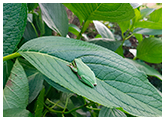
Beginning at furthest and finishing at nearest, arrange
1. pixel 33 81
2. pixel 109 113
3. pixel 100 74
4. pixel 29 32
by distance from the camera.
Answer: pixel 29 32
pixel 33 81
pixel 109 113
pixel 100 74

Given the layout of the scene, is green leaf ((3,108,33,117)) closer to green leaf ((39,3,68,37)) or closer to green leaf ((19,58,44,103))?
green leaf ((19,58,44,103))

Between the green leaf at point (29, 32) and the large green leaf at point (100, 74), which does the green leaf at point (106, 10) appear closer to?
the large green leaf at point (100, 74)

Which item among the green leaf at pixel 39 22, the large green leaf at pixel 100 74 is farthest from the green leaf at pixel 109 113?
the green leaf at pixel 39 22

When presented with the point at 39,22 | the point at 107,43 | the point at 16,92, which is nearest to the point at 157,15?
the point at 107,43

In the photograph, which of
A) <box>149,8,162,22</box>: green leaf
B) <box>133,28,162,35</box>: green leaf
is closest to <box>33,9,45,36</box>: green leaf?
<box>133,28,162,35</box>: green leaf

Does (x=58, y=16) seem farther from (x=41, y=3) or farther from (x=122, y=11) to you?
(x=122, y=11)

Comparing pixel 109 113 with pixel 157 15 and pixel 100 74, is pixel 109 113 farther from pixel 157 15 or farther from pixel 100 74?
pixel 157 15

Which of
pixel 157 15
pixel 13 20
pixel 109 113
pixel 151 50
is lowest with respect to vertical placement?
pixel 109 113
